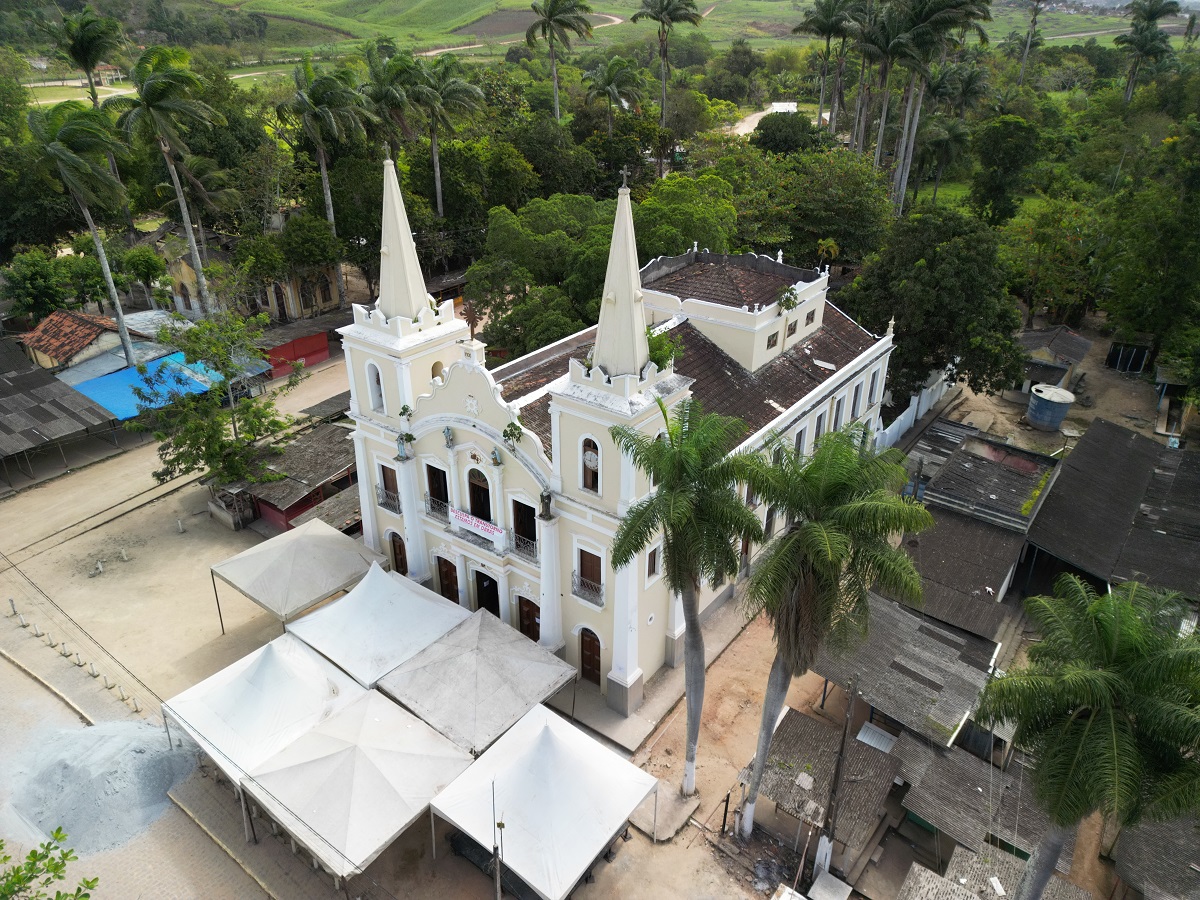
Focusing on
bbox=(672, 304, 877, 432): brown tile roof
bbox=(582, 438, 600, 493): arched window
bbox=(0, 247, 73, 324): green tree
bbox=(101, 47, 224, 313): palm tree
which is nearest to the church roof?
bbox=(672, 304, 877, 432): brown tile roof

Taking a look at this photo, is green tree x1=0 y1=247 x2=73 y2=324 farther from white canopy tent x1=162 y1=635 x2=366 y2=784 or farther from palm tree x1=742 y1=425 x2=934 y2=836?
palm tree x1=742 y1=425 x2=934 y2=836

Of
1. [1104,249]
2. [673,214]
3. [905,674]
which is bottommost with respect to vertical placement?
[905,674]

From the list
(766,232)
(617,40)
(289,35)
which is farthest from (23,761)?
(617,40)

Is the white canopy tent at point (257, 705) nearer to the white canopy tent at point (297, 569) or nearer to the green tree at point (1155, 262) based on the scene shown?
the white canopy tent at point (297, 569)

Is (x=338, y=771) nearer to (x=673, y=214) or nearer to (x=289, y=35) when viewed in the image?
(x=673, y=214)

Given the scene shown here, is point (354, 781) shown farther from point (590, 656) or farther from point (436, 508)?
point (436, 508)
